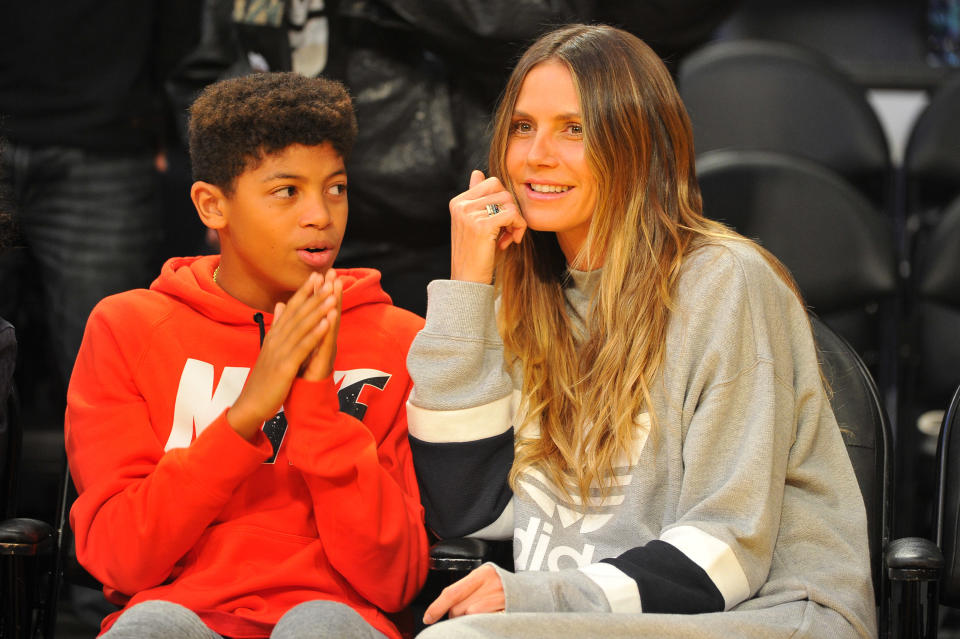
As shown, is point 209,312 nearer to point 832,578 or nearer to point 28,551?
point 28,551

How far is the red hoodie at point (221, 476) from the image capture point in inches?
73.8

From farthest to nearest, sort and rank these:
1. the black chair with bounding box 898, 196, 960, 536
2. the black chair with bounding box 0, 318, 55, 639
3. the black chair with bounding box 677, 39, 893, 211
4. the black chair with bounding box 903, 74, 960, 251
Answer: the black chair with bounding box 903, 74, 960, 251
the black chair with bounding box 677, 39, 893, 211
the black chair with bounding box 898, 196, 960, 536
the black chair with bounding box 0, 318, 55, 639

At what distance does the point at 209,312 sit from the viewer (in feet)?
6.77

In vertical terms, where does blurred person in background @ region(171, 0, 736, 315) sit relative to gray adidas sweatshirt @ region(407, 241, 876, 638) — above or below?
above

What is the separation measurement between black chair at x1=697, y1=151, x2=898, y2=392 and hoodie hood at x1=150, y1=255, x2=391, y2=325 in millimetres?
1014

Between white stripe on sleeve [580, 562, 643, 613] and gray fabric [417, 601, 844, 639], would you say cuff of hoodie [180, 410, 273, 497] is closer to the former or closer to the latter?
gray fabric [417, 601, 844, 639]

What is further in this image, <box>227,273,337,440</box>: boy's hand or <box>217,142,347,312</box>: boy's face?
<box>217,142,347,312</box>: boy's face

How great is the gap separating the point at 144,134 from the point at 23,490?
0.92 metres

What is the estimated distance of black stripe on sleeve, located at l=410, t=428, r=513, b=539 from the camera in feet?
6.77

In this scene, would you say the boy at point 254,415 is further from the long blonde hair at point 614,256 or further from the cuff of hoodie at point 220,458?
the long blonde hair at point 614,256

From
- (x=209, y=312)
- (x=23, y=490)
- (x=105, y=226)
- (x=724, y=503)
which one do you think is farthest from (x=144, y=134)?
(x=724, y=503)

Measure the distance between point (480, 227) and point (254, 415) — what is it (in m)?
0.51

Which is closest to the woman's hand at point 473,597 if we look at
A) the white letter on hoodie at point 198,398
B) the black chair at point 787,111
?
the white letter on hoodie at point 198,398

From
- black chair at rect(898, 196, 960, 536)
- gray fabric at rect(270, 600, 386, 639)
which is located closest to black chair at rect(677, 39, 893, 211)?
black chair at rect(898, 196, 960, 536)
